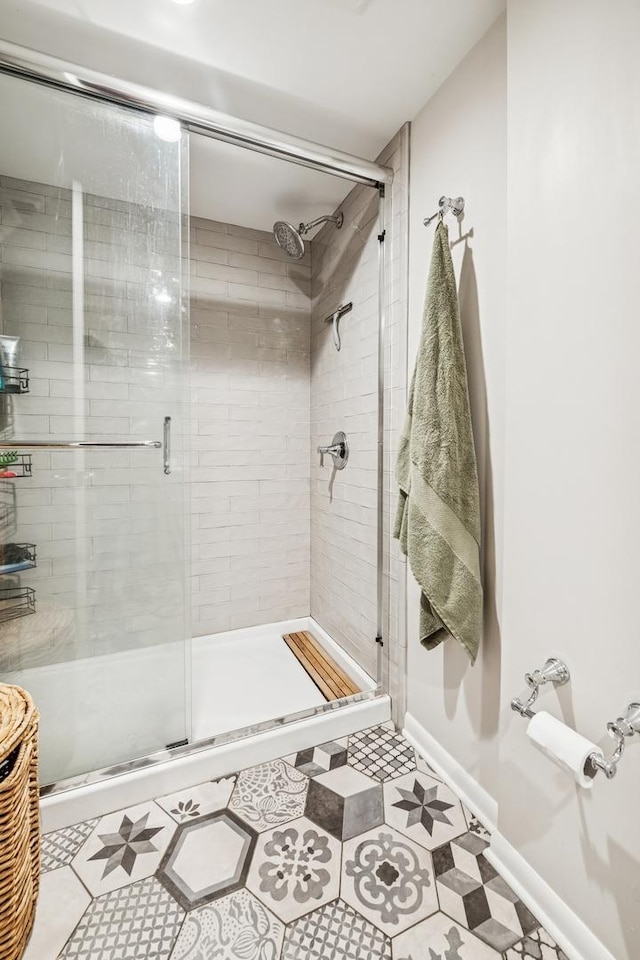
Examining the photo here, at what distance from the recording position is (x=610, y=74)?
81 centimetres

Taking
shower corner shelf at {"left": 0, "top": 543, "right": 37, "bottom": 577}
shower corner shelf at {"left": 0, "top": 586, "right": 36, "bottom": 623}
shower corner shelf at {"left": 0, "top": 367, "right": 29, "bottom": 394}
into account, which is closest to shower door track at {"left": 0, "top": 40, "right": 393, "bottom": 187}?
shower corner shelf at {"left": 0, "top": 367, "right": 29, "bottom": 394}

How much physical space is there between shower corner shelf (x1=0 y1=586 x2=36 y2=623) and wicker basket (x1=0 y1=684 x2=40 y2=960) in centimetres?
76

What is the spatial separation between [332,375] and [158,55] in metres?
1.31

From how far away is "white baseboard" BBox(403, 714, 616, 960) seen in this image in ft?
2.99

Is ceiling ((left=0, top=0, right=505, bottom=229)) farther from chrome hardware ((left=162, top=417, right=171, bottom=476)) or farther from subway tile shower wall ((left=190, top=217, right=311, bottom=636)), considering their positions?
chrome hardware ((left=162, top=417, right=171, bottom=476))

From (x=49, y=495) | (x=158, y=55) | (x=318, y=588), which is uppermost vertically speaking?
(x=158, y=55)

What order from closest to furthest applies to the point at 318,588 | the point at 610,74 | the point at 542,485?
the point at 610,74
the point at 542,485
the point at 318,588

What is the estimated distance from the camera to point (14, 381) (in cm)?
140

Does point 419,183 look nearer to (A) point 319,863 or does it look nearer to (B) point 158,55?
(B) point 158,55

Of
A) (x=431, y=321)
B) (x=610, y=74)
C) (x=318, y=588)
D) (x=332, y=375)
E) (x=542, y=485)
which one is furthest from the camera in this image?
(x=318, y=588)

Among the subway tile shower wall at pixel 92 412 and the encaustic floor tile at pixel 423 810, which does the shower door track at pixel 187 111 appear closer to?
the subway tile shower wall at pixel 92 412

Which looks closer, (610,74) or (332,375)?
(610,74)

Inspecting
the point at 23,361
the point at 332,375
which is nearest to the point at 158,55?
the point at 23,361

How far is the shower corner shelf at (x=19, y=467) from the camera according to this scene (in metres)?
1.39
